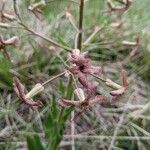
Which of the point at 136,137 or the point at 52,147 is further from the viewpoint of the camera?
the point at 136,137

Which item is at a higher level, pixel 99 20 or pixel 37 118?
pixel 99 20

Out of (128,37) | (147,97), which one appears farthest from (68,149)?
(128,37)

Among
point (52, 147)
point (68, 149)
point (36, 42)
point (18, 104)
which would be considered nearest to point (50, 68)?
point (36, 42)

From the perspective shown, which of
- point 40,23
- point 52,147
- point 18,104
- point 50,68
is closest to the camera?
point 52,147

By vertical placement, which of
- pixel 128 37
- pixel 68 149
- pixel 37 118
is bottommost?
pixel 68 149

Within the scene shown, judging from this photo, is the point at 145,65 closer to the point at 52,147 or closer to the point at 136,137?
the point at 136,137

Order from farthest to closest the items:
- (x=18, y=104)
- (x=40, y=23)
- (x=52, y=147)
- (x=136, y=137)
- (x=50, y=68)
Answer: (x=40, y=23) → (x=50, y=68) → (x=18, y=104) → (x=136, y=137) → (x=52, y=147)

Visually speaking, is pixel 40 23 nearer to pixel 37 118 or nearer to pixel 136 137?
pixel 37 118

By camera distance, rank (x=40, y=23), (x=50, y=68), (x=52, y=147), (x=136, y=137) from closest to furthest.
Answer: (x=52, y=147)
(x=136, y=137)
(x=50, y=68)
(x=40, y=23)

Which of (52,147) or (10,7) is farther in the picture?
(10,7)

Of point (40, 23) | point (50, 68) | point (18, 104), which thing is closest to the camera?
point (18, 104)
